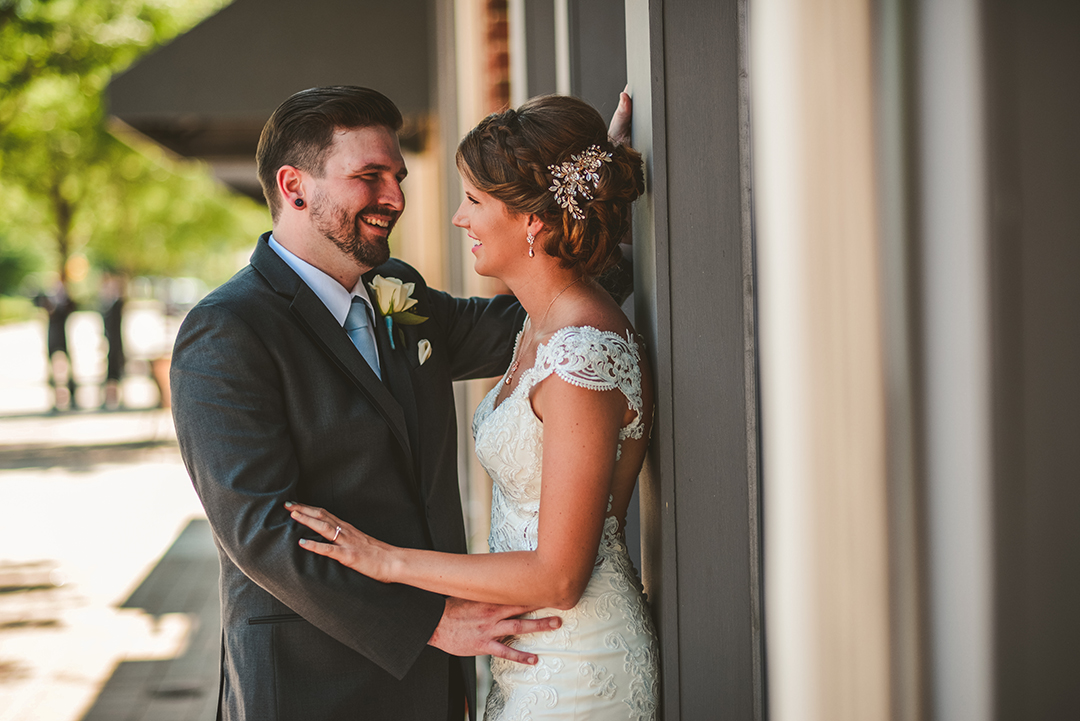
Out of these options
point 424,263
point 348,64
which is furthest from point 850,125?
point 424,263

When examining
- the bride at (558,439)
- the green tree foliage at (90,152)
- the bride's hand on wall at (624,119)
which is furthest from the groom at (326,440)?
the green tree foliage at (90,152)

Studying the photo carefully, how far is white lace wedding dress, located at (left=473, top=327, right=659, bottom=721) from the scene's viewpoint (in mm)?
1948

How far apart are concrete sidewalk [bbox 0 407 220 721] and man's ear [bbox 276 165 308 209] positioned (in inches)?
125

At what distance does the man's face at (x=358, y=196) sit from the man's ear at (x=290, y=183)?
1.9 inches

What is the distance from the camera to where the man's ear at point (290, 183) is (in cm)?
232

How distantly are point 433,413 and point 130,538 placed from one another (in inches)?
261

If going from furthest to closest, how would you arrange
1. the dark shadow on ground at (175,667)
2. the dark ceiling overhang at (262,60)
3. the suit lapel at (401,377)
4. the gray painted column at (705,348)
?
the dark ceiling overhang at (262,60) < the dark shadow on ground at (175,667) < the suit lapel at (401,377) < the gray painted column at (705,348)

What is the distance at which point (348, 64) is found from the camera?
643cm

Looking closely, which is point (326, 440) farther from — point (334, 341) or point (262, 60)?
point (262, 60)

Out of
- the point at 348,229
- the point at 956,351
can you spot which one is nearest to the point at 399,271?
the point at 348,229

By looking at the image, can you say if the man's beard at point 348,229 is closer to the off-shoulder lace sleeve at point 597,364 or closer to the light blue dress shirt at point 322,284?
the light blue dress shirt at point 322,284

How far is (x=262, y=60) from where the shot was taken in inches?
253

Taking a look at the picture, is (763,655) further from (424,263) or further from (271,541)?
(424,263)

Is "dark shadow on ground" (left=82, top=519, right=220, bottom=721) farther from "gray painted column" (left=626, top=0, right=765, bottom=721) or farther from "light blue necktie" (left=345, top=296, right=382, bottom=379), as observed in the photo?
"gray painted column" (left=626, top=0, right=765, bottom=721)
